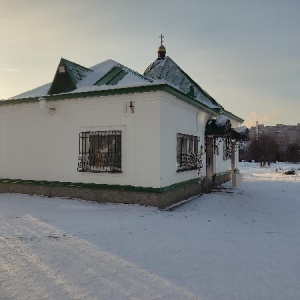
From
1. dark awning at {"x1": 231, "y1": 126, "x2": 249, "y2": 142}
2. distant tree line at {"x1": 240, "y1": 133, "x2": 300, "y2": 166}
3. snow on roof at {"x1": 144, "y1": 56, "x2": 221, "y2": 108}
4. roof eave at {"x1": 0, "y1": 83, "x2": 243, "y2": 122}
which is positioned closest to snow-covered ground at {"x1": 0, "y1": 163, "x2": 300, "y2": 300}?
roof eave at {"x1": 0, "y1": 83, "x2": 243, "y2": 122}

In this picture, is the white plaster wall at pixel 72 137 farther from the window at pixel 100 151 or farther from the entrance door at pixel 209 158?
the entrance door at pixel 209 158

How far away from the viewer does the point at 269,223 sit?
8.05 meters

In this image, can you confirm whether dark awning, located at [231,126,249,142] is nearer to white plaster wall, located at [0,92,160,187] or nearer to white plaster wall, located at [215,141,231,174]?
white plaster wall, located at [215,141,231,174]

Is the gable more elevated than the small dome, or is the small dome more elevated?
Result: the small dome

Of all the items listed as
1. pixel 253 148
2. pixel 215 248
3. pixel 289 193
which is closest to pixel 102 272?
pixel 215 248

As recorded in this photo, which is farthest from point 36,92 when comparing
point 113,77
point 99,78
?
point 113,77

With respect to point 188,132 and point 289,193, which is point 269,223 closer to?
point 188,132

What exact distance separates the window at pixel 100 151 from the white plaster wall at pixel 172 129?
1.51m

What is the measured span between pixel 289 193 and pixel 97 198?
27.7 feet

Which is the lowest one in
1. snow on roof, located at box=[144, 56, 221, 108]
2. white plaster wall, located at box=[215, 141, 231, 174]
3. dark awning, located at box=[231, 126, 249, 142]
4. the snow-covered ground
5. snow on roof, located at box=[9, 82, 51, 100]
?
the snow-covered ground

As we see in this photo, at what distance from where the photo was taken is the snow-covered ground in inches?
162

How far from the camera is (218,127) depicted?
13.5 metres

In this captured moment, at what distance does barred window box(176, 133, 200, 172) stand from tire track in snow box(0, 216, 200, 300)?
5748mm

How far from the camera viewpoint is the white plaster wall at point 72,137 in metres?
9.58
